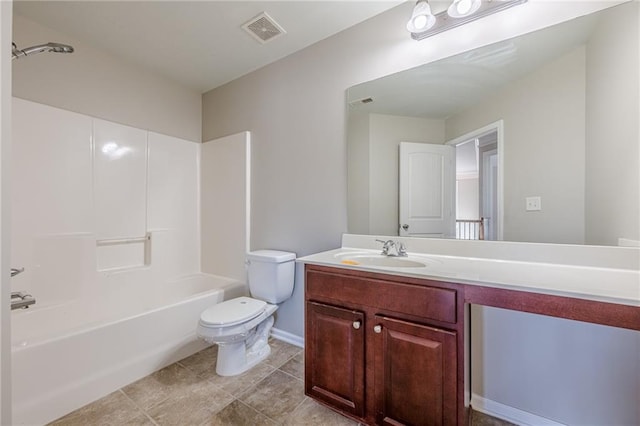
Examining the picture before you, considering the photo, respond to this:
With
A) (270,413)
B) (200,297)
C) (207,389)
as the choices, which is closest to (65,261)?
(200,297)

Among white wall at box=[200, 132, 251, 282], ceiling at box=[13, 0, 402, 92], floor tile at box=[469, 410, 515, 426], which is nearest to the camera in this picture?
floor tile at box=[469, 410, 515, 426]

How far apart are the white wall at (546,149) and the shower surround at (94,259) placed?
2196 mm

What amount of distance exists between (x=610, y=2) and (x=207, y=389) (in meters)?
2.86

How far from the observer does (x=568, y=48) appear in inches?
49.6

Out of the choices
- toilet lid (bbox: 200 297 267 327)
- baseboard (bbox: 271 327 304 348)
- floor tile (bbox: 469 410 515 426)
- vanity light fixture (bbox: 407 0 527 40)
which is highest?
vanity light fixture (bbox: 407 0 527 40)

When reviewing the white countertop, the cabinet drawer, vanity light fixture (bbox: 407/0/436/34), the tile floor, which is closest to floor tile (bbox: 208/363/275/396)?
the tile floor

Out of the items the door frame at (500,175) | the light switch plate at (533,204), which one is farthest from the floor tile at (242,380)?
the light switch plate at (533,204)

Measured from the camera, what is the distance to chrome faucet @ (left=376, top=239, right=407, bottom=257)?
160cm

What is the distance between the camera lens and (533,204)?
1342 millimetres

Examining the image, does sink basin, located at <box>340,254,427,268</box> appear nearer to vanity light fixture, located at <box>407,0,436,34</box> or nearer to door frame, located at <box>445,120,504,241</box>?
door frame, located at <box>445,120,504,241</box>

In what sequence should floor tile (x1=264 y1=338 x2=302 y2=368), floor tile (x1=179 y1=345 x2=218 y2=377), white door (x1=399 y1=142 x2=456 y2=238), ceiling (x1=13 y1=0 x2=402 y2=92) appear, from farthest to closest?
floor tile (x1=264 y1=338 x2=302 y2=368), floor tile (x1=179 y1=345 x2=218 y2=377), ceiling (x1=13 y1=0 x2=402 y2=92), white door (x1=399 y1=142 x2=456 y2=238)

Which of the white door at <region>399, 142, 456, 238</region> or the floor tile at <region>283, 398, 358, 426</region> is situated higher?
the white door at <region>399, 142, 456, 238</region>

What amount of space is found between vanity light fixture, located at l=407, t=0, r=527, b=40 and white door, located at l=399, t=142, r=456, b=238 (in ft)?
2.09

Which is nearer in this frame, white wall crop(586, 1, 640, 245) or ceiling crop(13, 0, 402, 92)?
white wall crop(586, 1, 640, 245)
